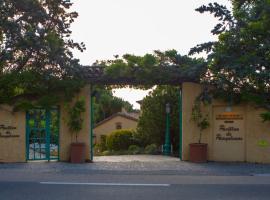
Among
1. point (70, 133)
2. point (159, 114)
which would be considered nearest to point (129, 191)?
point (70, 133)

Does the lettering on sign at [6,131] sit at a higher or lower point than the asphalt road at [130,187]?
higher

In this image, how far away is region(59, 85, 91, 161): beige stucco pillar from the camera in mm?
20656

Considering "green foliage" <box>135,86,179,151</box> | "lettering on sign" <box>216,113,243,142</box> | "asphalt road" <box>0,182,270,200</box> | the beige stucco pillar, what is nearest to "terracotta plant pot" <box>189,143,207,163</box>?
"lettering on sign" <box>216,113,243,142</box>

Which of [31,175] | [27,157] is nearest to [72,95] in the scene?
[27,157]

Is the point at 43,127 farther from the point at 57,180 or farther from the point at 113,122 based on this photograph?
the point at 113,122

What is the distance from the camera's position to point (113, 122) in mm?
60469

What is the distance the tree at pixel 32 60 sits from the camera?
20.0 meters

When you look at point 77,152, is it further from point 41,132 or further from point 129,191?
point 129,191

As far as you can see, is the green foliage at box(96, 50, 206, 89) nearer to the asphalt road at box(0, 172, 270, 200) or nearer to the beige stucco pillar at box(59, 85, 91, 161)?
the beige stucco pillar at box(59, 85, 91, 161)

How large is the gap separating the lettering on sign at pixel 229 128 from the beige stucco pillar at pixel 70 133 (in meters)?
4.82

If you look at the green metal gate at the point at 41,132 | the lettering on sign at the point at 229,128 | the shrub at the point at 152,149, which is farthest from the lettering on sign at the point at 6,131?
the shrub at the point at 152,149

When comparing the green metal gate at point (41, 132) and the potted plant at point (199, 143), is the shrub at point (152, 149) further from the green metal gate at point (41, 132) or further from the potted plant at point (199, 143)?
the green metal gate at point (41, 132)

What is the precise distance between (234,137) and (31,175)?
835 cm

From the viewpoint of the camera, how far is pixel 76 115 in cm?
2034
